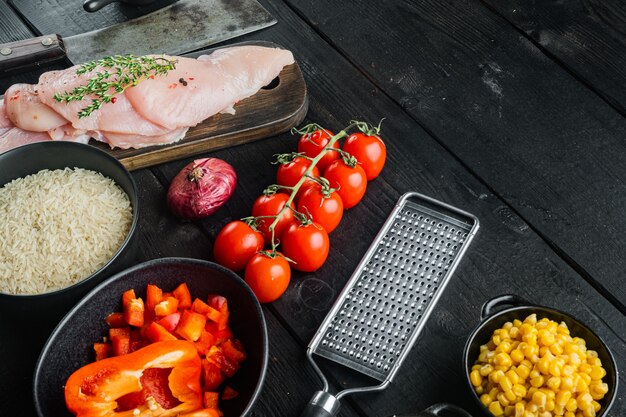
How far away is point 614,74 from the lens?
211cm

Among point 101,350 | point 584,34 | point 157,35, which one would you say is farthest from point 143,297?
point 584,34

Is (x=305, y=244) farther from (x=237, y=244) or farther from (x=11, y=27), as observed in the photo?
(x=11, y=27)

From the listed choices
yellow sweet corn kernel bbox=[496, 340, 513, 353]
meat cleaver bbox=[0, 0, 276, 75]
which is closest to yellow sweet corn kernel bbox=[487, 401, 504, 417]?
yellow sweet corn kernel bbox=[496, 340, 513, 353]

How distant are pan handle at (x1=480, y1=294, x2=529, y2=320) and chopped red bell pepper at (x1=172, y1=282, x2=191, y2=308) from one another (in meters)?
0.69

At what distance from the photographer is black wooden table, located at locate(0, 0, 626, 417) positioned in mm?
1622

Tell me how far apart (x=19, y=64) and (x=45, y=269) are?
0.84 metres

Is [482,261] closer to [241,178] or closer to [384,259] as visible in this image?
[384,259]

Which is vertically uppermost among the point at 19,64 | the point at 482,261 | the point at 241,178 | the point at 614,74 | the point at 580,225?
the point at 614,74

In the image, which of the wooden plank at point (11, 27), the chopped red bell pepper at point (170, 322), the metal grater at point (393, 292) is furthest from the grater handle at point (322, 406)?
the wooden plank at point (11, 27)

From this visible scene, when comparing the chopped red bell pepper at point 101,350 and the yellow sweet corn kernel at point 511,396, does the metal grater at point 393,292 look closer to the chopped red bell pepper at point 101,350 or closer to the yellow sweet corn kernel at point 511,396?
the yellow sweet corn kernel at point 511,396

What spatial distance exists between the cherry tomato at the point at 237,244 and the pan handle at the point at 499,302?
1.83ft

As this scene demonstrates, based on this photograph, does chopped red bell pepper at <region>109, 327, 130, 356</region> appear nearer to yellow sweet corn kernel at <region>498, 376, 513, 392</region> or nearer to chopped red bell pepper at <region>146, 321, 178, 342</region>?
chopped red bell pepper at <region>146, 321, 178, 342</region>

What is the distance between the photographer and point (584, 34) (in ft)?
7.27

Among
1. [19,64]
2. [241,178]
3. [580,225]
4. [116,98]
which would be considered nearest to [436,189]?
[580,225]
